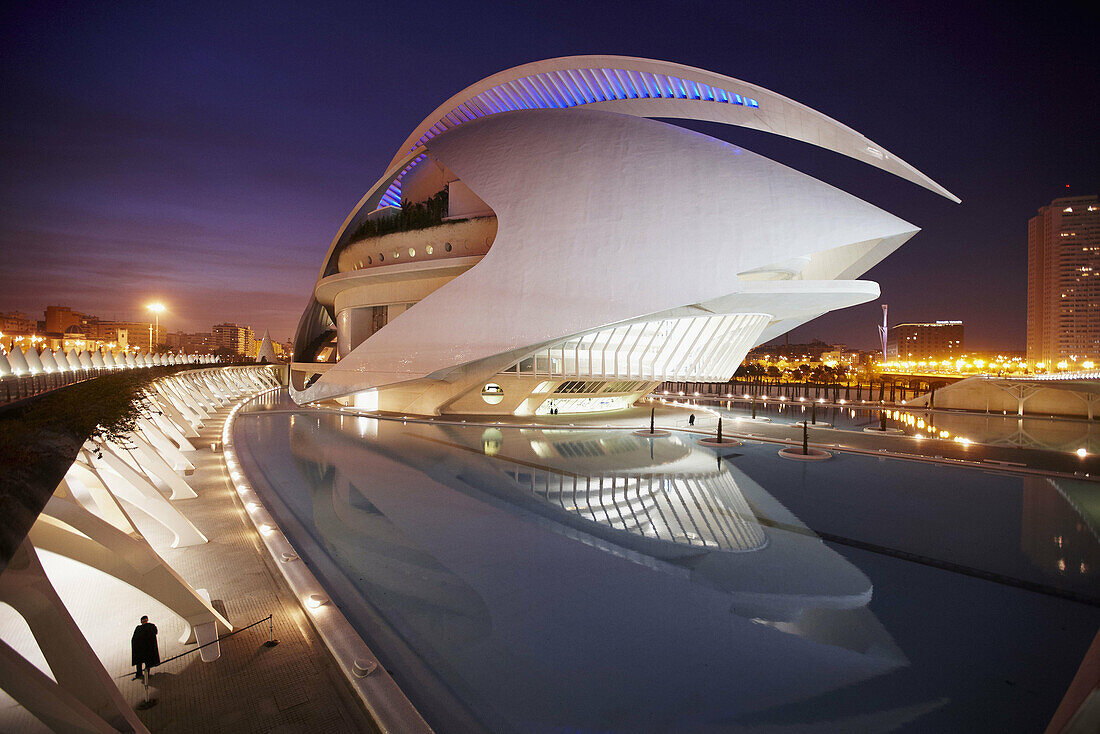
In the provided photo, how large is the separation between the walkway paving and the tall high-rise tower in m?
89.4

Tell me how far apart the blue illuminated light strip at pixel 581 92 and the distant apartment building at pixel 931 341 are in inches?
5060

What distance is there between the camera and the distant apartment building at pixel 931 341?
118438 millimetres

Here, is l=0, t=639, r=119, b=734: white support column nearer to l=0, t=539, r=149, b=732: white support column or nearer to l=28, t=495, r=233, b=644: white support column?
l=0, t=539, r=149, b=732: white support column

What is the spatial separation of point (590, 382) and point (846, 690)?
53.0 feet

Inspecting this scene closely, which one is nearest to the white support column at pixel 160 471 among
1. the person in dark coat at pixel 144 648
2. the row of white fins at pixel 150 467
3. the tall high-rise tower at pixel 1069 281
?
the row of white fins at pixel 150 467

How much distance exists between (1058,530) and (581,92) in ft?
57.9

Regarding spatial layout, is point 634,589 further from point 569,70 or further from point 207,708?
point 569,70

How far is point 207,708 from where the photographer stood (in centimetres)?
348

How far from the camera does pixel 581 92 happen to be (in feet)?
60.1

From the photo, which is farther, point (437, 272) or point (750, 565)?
point (437, 272)

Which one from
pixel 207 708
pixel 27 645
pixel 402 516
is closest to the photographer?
pixel 207 708

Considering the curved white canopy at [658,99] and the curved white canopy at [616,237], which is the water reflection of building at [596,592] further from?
the curved white canopy at [658,99]

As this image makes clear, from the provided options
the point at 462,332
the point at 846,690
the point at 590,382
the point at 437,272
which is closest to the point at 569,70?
the point at 437,272

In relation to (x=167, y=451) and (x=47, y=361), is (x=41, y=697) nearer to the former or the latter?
(x=167, y=451)
